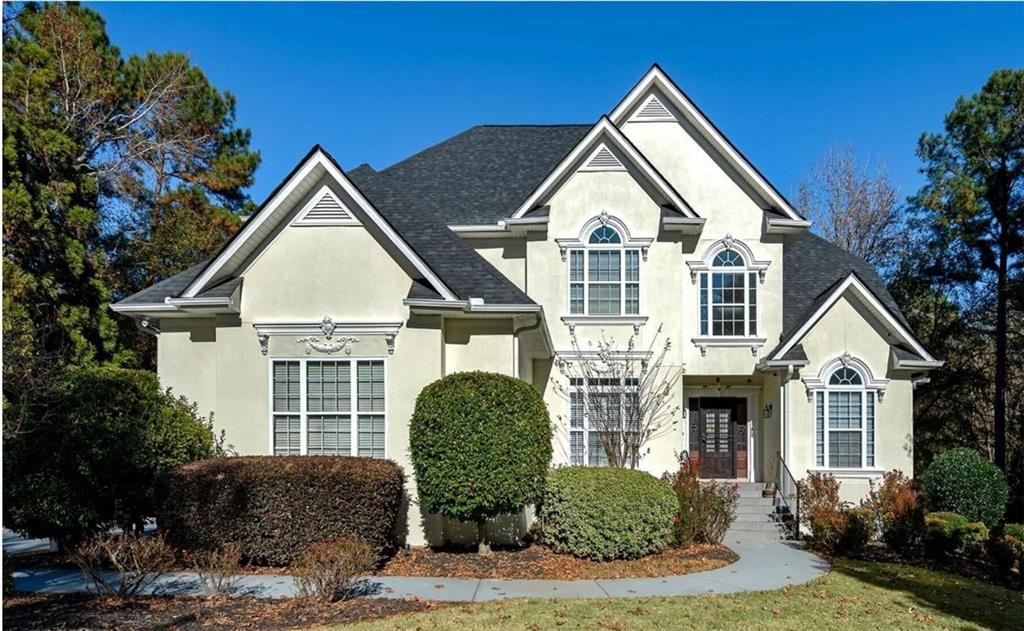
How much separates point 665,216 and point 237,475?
11125 millimetres

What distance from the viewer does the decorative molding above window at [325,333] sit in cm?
1234

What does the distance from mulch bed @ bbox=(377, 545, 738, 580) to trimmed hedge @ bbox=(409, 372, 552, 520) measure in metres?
0.86

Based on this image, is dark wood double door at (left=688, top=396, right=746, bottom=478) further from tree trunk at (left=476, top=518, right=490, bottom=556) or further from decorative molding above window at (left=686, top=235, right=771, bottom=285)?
tree trunk at (left=476, top=518, right=490, bottom=556)

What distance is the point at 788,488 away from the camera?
52.7 feet

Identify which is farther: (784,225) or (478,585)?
(784,225)

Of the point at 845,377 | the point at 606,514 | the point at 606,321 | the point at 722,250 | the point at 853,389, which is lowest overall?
the point at 606,514

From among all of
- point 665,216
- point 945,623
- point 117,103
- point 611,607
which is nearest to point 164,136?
point 117,103

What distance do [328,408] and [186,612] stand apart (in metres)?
4.54

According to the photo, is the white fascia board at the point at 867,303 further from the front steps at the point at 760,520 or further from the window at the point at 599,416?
the window at the point at 599,416

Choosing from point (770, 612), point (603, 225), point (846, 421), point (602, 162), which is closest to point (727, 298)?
point (603, 225)

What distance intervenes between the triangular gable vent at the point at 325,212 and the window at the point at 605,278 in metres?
6.44

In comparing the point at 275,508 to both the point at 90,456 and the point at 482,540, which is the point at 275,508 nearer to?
the point at 90,456

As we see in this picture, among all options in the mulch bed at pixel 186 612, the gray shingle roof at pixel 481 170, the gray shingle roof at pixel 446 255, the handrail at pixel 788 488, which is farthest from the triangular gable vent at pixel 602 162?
the mulch bed at pixel 186 612

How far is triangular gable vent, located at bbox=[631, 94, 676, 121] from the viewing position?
18.1m
